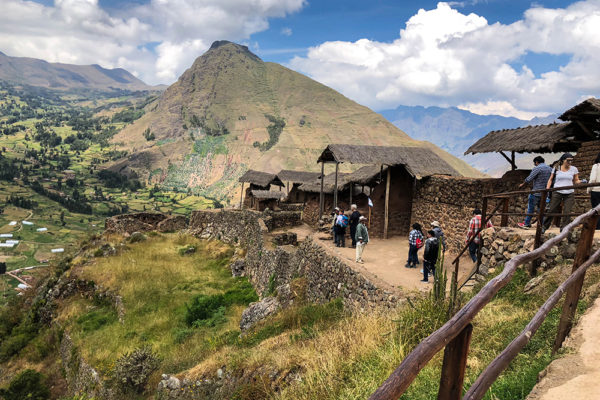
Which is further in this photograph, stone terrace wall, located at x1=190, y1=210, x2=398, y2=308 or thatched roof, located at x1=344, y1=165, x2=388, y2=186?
thatched roof, located at x1=344, y1=165, x2=388, y2=186

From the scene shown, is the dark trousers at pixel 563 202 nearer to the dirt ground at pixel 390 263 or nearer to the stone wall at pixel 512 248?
the stone wall at pixel 512 248

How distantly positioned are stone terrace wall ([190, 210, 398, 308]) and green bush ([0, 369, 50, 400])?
8374 mm

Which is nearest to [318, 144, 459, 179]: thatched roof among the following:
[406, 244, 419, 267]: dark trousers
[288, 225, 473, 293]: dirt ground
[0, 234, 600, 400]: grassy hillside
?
[288, 225, 473, 293]: dirt ground

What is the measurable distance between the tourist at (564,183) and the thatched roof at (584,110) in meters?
1.83

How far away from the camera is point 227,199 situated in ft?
377

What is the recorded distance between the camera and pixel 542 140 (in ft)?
37.2

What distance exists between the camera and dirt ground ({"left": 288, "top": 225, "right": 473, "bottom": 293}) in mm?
9328

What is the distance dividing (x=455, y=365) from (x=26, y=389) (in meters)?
14.8

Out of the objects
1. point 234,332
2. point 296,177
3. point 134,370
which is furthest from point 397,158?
point 296,177

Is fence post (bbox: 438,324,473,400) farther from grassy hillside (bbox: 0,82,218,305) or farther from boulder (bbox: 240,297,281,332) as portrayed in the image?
grassy hillside (bbox: 0,82,218,305)

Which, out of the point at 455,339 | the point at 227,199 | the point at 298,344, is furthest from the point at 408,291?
the point at 227,199

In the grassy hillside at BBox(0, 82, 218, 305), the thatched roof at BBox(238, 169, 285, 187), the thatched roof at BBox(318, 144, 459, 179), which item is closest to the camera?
the thatched roof at BBox(318, 144, 459, 179)

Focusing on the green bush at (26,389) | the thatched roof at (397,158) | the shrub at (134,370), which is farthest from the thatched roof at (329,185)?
the green bush at (26,389)

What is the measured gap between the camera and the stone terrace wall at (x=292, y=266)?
9.20m
